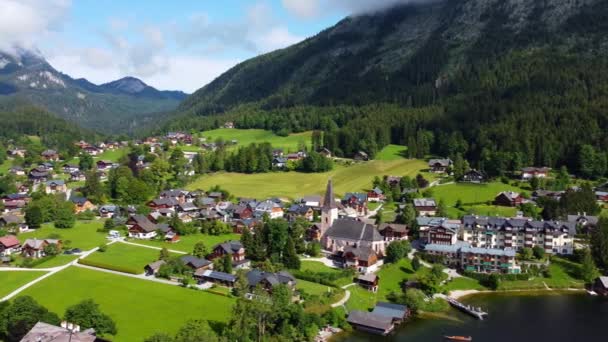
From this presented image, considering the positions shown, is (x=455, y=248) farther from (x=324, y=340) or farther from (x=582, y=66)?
(x=582, y=66)

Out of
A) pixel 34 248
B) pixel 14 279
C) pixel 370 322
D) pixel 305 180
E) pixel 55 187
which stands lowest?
pixel 370 322

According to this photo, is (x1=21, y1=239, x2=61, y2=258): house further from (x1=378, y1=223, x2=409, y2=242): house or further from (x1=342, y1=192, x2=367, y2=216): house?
(x1=342, y1=192, x2=367, y2=216): house

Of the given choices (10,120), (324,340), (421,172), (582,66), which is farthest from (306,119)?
(324,340)

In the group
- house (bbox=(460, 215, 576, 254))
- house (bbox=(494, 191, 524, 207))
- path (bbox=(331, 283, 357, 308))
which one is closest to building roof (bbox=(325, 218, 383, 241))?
path (bbox=(331, 283, 357, 308))

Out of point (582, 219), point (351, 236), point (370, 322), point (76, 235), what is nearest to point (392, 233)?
point (351, 236)

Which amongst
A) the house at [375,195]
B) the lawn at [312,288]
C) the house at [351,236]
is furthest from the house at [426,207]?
the lawn at [312,288]

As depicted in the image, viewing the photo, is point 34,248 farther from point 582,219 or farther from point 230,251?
point 582,219
